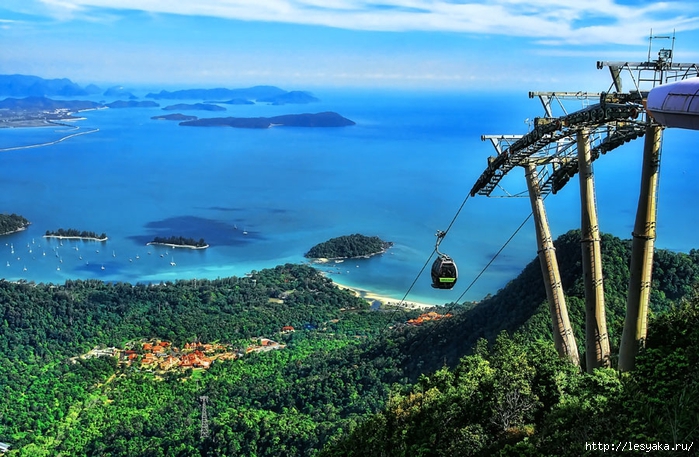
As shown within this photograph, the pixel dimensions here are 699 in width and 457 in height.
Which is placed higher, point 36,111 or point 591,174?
point 36,111

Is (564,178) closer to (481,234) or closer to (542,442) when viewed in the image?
(542,442)

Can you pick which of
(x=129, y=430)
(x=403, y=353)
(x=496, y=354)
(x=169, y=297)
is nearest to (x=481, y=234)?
(x=169, y=297)

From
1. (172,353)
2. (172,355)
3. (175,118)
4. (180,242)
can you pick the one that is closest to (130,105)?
(175,118)

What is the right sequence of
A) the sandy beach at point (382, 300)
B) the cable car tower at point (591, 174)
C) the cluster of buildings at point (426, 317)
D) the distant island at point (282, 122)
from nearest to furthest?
the cable car tower at point (591, 174), the cluster of buildings at point (426, 317), the sandy beach at point (382, 300), the distant island at point (282, 122)

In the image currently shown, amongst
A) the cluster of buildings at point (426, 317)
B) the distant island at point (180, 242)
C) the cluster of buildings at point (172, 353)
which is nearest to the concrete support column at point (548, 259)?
the cluster of buildings at point (172, 353)

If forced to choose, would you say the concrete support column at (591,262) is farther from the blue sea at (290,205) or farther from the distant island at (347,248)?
the distant island at (347,248)

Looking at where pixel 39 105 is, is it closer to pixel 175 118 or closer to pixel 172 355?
pixel 175 118

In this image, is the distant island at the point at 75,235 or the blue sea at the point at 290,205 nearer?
the blue sea at the point at 290,205
